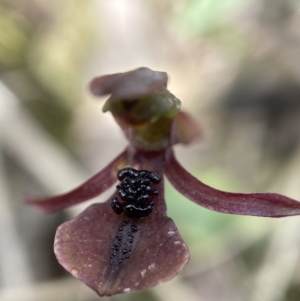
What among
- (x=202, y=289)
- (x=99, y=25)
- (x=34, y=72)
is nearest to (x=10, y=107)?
(x=34, y=72)

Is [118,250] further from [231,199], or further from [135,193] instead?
[231,199]

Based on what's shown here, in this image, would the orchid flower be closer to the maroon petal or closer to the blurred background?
the maroon petal

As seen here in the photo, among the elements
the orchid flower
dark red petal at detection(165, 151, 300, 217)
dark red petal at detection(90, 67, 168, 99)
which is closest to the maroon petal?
the orchid flower

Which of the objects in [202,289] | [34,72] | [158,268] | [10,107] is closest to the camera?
[158,268]

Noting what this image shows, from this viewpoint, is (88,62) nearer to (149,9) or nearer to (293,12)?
(149,9)

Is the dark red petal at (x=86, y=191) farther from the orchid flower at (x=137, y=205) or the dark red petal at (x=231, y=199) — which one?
the dark red petal at (x=231, y=199)

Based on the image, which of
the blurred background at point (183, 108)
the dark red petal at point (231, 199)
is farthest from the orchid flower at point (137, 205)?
the blurred background at point (183, 108)
